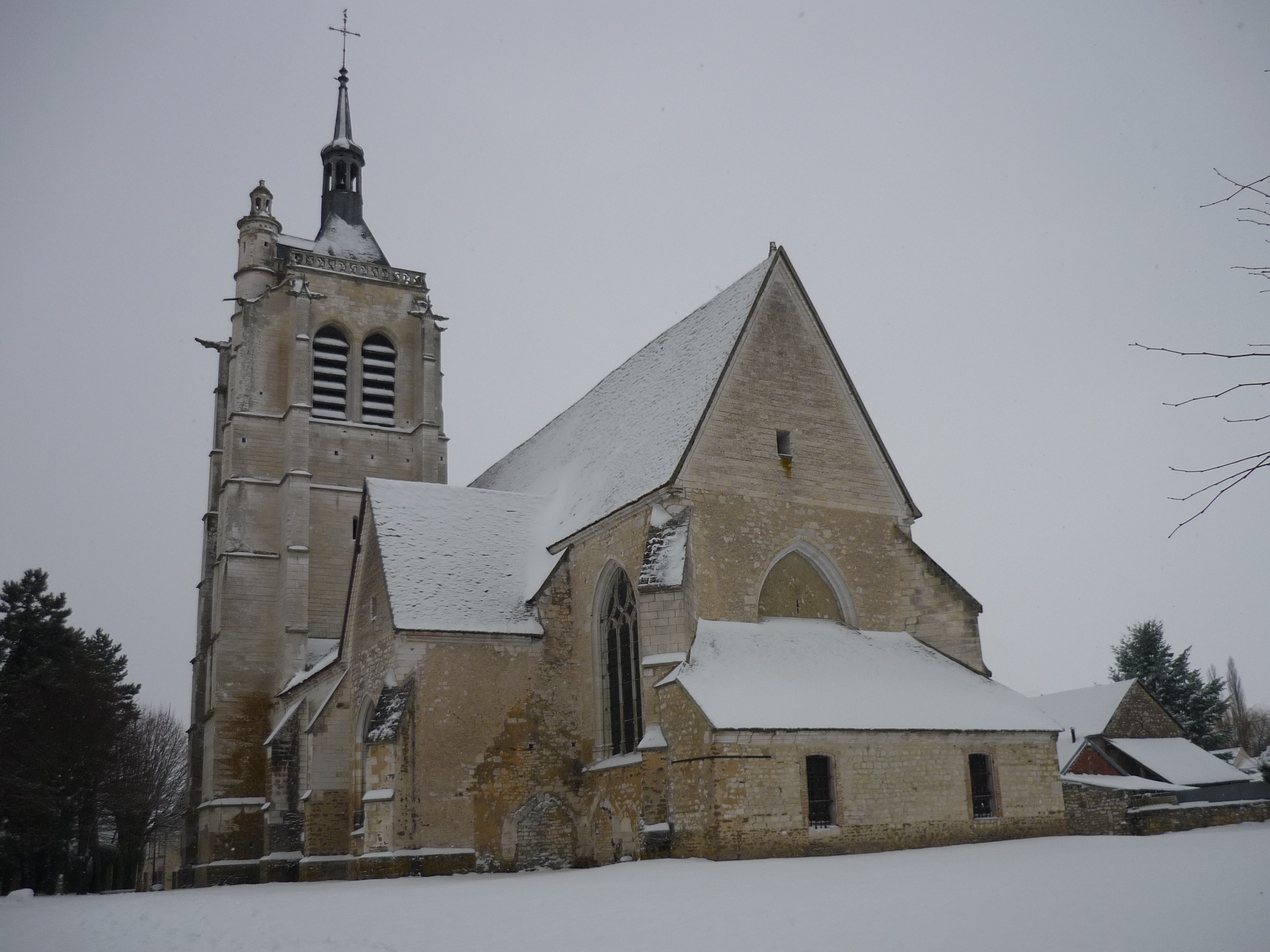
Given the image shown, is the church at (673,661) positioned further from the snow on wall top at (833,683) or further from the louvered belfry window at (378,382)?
the louvered belfry window at (378,382)

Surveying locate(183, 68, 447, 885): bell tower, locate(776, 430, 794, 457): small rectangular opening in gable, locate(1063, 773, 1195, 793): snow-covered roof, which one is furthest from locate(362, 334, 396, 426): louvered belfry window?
locate(1063, 773, 1195, 793): snow-covered roof

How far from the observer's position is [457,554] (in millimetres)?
25562

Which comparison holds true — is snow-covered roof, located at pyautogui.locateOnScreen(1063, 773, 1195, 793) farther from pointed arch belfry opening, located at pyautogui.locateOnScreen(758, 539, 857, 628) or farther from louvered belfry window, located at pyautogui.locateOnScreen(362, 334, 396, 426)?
louvered belfry window, located at pyautogui.locateOnScreen(362, 334, 396, 426)

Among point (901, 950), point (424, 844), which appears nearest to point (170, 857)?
point (424, 844)

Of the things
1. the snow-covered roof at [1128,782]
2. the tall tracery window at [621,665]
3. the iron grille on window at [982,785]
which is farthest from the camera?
the snow-covered roof at [1128,782]

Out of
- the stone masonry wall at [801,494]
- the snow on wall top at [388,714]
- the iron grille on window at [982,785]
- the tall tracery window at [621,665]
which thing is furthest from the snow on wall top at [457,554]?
the iron grille on window at [982,785]

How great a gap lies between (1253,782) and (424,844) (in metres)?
27.7

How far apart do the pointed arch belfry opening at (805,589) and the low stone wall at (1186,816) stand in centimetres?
766

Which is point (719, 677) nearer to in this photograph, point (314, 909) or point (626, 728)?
point (626, 728)

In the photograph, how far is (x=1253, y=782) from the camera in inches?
1416

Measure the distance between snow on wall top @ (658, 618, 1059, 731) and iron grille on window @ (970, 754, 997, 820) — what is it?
68cm

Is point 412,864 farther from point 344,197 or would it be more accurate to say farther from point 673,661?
point 344,197

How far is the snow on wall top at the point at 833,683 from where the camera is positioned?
1939cm

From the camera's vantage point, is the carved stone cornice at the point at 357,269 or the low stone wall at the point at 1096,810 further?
the carved stone cornice at the point at 357,269
